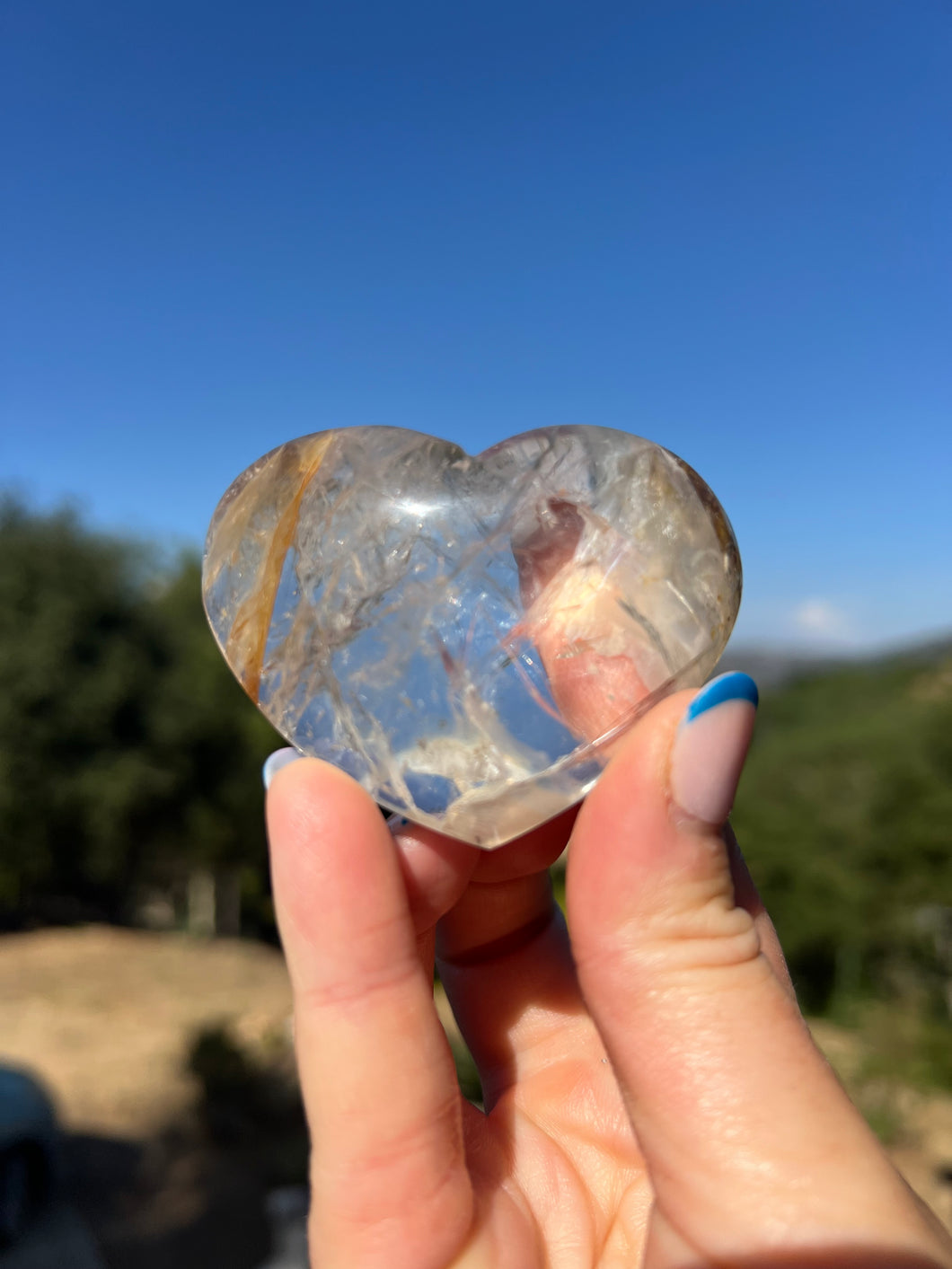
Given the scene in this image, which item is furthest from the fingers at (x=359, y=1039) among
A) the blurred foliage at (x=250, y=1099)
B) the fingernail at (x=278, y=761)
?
the blurred foliage at (x=250, y=1099)

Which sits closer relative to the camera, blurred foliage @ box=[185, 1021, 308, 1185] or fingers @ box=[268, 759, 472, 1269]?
fingers @ box=[268, 759, 472, 1269]

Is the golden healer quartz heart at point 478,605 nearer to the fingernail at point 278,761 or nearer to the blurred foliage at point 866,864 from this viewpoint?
the fingernail at point 278,761

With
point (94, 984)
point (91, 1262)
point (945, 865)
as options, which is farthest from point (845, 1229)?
point (945, 865)

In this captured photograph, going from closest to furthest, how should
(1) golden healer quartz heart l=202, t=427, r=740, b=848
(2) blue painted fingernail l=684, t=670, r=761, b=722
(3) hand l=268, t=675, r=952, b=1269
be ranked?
(3) hand l=268, t=675, r=952, b=1269
(2) blue painted fingernail l=684, t=670, r=761, b=722
(1) golden healer quartz heart l=202, t=427, r=740, b=848

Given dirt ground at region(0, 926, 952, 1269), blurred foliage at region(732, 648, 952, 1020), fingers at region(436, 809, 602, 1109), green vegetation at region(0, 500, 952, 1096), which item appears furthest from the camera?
blurred foliage at region(732, 648, 952, 1020)

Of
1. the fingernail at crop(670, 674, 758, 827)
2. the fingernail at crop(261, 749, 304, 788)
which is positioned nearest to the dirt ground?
the fingernail at crop(261, 749, 304, 788)

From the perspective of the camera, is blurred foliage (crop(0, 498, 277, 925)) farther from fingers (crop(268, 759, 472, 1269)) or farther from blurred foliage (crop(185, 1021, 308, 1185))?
fingers (crop(268, 759, 472, 1269))
